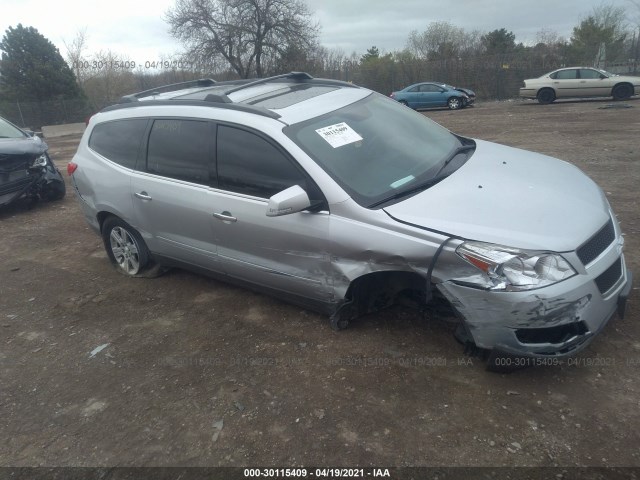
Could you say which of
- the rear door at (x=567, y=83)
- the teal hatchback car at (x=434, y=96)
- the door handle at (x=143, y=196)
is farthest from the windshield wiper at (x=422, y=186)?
the teal hatchback car at (x=434, y=96)

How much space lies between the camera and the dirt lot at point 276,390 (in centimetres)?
257

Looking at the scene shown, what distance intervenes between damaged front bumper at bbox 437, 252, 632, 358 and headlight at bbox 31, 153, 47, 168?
293 inches

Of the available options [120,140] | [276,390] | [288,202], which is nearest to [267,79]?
[120,140]

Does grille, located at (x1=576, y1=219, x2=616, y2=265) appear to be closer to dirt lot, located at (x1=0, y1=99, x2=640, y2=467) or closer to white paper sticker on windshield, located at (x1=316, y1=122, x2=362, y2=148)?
dirt lot, located at (x1=0, y1=99, x2=640, y2=467)

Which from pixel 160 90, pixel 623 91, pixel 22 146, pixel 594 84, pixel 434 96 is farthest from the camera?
pixel 434 96

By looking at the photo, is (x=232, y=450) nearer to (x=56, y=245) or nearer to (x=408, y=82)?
(x=56, y=245)

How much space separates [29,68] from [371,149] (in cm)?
3451

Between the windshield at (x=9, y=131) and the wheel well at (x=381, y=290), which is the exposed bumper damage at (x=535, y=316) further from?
the windshield at (x=9, y=131)

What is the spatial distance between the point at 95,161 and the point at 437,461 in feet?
13.7

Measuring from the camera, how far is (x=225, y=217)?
374 cm

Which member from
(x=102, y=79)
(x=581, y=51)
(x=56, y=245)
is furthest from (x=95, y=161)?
(x=102, y=79)

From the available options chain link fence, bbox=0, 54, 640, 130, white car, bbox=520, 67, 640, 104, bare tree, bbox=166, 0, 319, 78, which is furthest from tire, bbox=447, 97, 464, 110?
bare tree, bbox=166, 0, 319, 78

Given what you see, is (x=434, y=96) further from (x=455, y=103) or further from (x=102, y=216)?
(x=102, y=216)

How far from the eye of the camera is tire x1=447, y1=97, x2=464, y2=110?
22203 millimetres
